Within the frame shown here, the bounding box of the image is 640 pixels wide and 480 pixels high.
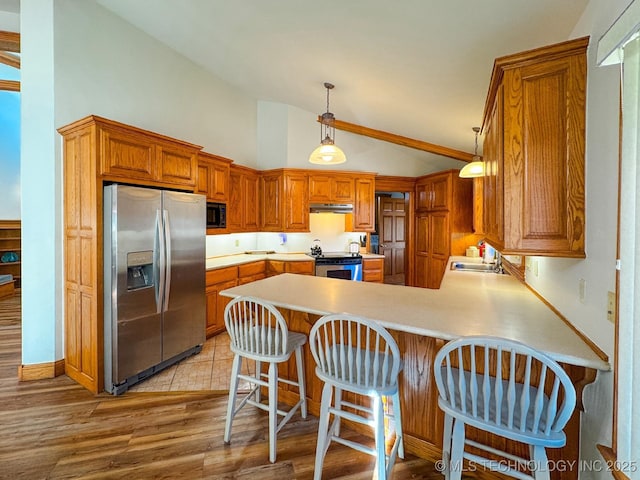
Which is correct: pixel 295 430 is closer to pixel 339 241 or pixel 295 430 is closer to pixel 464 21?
pixel 464 21

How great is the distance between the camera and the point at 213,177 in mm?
4055

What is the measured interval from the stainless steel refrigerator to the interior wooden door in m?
4.27

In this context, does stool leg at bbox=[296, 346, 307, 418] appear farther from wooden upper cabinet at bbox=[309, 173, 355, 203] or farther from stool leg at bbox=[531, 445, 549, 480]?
wooden upper cabinet at bbox=[309, 173, 355, 203]

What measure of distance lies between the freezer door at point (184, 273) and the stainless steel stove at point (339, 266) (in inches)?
76.6

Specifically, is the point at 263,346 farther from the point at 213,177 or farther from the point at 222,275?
the point at 213,177

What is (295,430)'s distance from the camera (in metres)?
2.16

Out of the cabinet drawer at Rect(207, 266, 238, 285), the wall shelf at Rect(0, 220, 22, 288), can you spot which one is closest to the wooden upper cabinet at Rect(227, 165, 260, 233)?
the cabinet drawer at Rect(207, 266, 238, 285)

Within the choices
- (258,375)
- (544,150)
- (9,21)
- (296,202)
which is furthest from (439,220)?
(9,21)

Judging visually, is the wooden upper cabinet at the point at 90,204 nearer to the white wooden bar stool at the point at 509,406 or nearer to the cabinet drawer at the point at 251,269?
the cabinet drawer at the point at 251,269

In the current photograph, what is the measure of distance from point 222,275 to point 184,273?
80 centimetres

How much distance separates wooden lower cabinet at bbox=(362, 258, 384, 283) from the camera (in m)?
5.14

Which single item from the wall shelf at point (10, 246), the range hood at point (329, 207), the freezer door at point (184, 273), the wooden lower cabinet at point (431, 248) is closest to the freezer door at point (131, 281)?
the freezer door at point (184, 273)

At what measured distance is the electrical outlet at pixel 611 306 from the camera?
3.91ft

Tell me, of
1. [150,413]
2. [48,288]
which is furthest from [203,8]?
[150,413]
